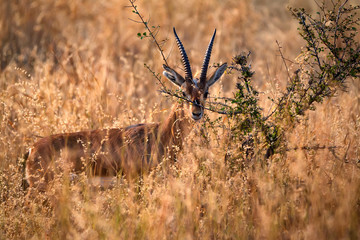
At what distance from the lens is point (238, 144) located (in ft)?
17.7

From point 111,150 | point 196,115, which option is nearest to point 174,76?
point 196,115

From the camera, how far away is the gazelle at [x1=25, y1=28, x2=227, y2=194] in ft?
20.2

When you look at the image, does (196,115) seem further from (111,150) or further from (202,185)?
(111,150)

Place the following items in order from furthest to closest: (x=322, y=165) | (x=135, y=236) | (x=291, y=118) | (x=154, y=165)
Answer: (x=154, y=165) → (x=291, y=118) → (x=322, y=165) → (x=135, y=236)

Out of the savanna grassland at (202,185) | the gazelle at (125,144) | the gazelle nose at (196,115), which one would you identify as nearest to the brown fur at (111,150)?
the gazelle at (125,144)

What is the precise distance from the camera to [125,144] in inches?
245

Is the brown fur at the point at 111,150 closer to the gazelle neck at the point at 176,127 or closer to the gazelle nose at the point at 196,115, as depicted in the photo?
the gazelle neck at the point at 176,127

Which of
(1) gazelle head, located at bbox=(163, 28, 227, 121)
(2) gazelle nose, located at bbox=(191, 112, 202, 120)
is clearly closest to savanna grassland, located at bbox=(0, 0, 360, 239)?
(2) gazelle nose, located at bbox=(191, 112, 202, 120)

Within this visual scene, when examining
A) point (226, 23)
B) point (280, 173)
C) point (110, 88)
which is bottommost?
point (280, 173)

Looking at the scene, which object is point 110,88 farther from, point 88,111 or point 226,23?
point 226,23

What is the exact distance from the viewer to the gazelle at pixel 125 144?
6148 millimetres

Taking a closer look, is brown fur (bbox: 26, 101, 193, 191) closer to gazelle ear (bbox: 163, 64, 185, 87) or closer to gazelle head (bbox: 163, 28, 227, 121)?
gazelle head (bbox: 163, 28, 227, 121)

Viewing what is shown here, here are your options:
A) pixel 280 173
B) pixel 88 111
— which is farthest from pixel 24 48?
pixel 280 173

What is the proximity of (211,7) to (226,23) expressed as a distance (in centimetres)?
185
